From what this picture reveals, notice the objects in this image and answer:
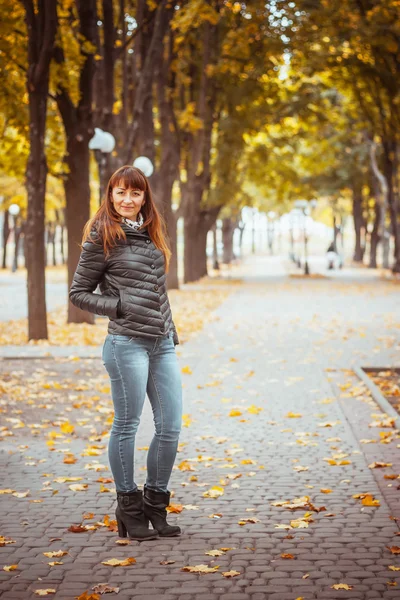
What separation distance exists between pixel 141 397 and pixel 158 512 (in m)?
0.64

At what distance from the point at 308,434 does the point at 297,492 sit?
2.15 meters

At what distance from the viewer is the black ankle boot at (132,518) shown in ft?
17.9

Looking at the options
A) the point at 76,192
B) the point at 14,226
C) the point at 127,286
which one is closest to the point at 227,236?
the point at 14,226

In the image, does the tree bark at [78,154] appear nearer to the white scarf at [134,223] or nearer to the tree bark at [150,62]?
the tree bark at [150,62]

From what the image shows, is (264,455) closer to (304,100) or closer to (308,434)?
(308,434)

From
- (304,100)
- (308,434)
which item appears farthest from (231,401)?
(304,100)

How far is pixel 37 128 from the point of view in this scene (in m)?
16.5

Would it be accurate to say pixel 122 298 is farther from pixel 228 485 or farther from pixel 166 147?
pixel 166 147

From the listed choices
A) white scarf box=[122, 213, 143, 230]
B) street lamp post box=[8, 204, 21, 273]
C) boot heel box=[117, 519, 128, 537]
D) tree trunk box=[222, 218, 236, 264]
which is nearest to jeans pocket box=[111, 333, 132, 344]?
white scarf box=[122, 213, 143, 230]

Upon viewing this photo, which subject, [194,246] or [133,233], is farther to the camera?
[194,246]

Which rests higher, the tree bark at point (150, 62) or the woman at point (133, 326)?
the tree bark at point (150, 62)

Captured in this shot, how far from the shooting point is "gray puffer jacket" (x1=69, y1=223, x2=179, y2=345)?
5.37 m

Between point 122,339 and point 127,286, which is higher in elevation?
point 127,286

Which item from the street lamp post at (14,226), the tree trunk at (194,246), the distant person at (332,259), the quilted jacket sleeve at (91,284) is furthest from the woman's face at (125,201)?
the distant person at (332,259)
